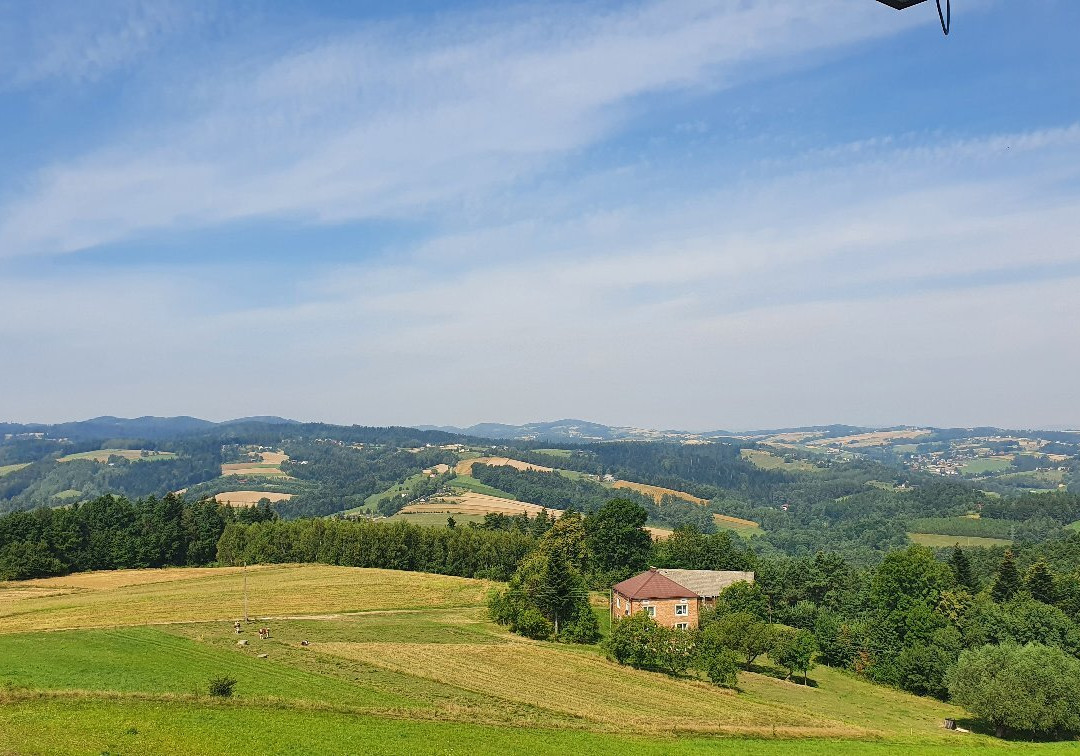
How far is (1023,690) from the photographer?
48.9 metres

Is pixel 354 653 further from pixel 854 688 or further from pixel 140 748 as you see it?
pixel 854 688

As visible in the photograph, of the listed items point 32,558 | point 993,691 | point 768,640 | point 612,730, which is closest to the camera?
point 612,730

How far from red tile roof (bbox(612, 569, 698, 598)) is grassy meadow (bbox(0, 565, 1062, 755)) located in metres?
12.6

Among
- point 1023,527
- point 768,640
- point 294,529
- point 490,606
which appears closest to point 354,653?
point 490,606

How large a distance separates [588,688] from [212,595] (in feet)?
156

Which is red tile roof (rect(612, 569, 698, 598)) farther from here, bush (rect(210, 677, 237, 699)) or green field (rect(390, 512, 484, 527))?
green field (rect(390, 512, 484, 527))

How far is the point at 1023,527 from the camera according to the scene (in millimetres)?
181000

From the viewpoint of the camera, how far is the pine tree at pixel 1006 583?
263ft

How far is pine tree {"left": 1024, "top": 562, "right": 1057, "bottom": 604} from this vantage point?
77.6 metres

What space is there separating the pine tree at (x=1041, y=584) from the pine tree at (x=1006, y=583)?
1.32 m

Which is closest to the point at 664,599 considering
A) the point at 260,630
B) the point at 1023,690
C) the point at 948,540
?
the point at 1023,690

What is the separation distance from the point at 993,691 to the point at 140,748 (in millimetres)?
50856

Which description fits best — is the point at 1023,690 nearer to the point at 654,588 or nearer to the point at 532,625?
the point at 654,588

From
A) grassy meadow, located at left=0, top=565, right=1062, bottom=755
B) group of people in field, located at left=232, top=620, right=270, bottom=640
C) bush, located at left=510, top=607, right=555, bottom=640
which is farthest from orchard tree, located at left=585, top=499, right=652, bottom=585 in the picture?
group of people in field, located at left=232, top=620, right=270, bottom=640
